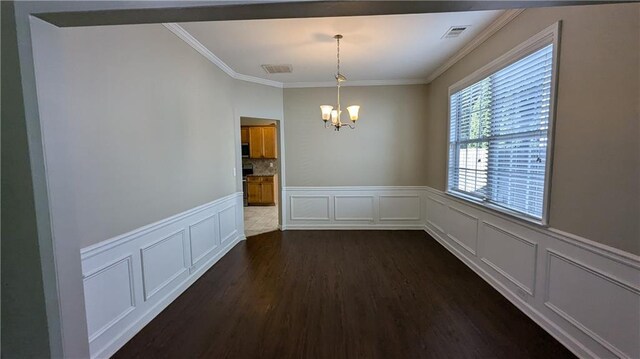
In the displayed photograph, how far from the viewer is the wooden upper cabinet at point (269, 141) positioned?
25.3 feet

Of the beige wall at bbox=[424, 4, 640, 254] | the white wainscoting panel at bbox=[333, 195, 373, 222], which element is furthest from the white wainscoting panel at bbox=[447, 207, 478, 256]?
the white wainscoting panel at bbox=[333, 195, 373, 222]

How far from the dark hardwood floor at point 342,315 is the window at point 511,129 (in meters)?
0.95

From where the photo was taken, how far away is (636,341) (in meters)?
1.53

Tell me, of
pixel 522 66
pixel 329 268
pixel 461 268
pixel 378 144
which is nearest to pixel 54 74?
pixel 329 268

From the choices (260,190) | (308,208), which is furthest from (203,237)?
(260,190)

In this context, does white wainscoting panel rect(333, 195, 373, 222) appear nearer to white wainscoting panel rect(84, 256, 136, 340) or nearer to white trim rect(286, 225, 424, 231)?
white trim rect(286, 225, 424, 231)

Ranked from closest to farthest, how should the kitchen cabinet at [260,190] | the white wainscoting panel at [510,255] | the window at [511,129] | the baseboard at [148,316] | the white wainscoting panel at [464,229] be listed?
the baseboard at [148,316] < the window at [511,129] < the white wainscoting panel at [510,255] < the white wainscoting panel at [464,229] < the kitchen cabinet at [260,190]

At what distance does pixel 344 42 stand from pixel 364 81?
5.80 feet

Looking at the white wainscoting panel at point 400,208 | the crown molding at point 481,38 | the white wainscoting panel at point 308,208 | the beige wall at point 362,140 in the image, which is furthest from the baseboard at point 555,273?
the white wainscoting panel at point 308,208

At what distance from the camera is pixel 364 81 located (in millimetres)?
4828

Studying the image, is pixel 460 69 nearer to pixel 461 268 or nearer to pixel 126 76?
pixel 461 268

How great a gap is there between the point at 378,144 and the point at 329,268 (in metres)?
2.55

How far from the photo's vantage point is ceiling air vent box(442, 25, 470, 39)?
110 inches

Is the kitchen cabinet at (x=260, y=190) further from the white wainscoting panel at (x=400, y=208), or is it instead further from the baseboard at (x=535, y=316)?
the baseboard at (x=535, y=316)
